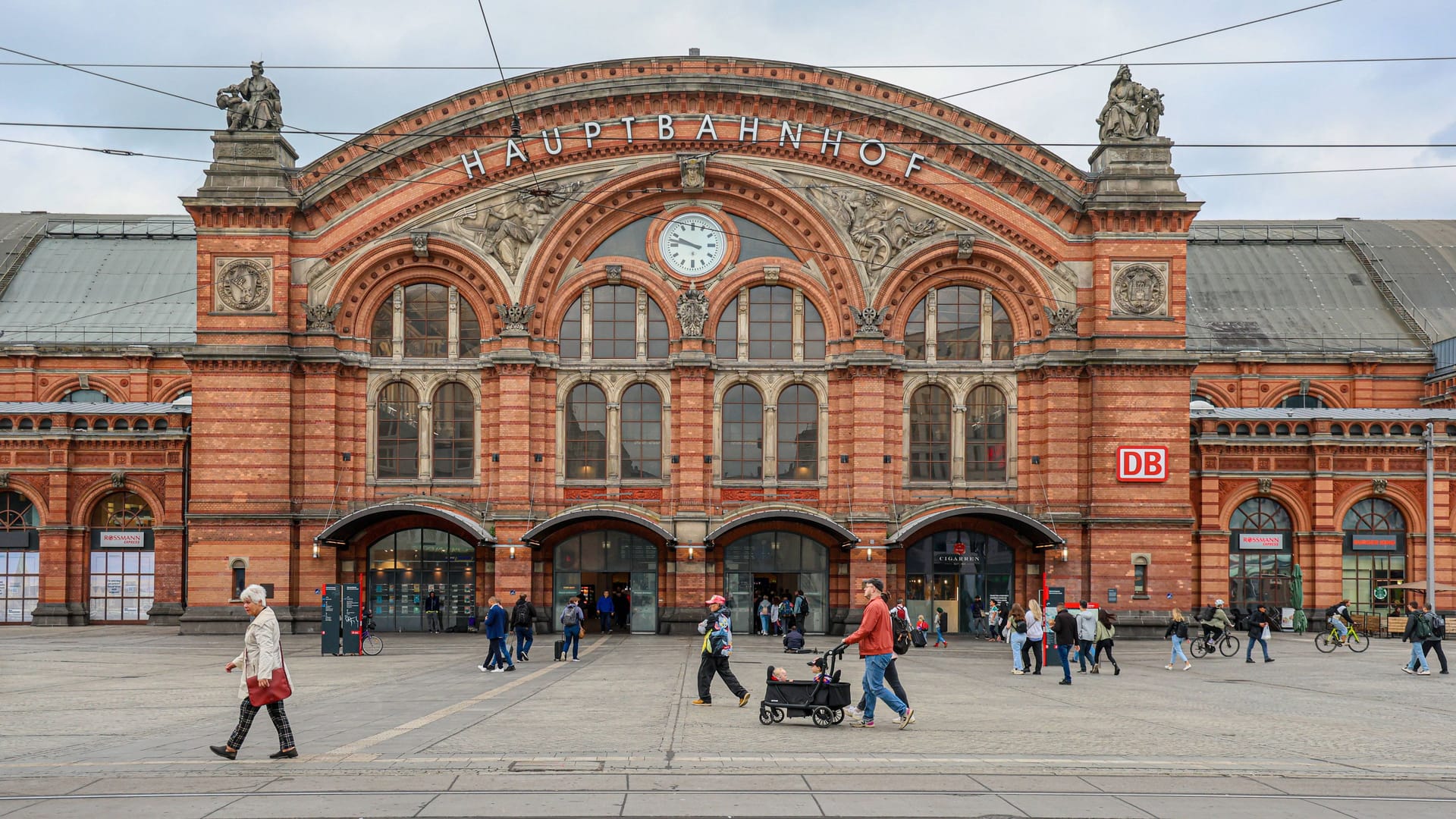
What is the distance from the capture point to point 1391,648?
40.3 meters

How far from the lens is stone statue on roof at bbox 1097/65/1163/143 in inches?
1692

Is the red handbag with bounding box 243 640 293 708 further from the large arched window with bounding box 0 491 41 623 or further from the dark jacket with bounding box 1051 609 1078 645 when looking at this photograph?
the large arched window with bounding box 0 491 41 623

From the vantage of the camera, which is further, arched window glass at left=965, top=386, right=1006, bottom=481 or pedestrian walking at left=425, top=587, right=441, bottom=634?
arched window glass at left=965, top=386, right=1006, bottom=481

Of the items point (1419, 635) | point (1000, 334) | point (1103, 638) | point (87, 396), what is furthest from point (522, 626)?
point (87, 396)

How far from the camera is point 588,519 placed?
41.7 meters

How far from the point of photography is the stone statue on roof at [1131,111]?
4297 centimetres

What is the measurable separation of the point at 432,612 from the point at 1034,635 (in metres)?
21.7

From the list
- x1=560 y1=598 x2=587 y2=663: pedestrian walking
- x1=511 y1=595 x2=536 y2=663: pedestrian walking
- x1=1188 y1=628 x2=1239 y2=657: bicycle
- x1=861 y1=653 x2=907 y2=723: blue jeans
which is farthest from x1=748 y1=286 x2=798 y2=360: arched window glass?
x1=861 y1=653 x2=907 y2=723: blue jeans

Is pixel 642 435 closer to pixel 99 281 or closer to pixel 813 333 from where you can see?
pixel 813 333

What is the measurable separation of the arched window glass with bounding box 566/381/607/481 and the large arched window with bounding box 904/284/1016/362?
10.5 meters

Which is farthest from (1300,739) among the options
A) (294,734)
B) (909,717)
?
(294,734)

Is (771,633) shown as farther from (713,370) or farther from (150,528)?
(150,528)

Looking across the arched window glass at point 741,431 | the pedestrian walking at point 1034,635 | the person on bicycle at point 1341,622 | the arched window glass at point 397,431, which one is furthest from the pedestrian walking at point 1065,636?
the arched window glass at point 397,431

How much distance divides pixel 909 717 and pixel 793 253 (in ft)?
91.8
